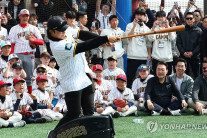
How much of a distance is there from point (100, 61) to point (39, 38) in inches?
61.3

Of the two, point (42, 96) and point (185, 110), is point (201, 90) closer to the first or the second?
point (185, 110)

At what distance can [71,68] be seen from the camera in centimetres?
472

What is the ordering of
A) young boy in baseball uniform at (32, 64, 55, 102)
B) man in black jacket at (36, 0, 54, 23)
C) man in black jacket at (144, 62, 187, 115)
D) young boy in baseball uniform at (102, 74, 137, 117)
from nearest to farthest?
man in black jacket at (144, 62, 187, 115), young boy in baseball uniform at (102, 74, 137, 117), young boy in baseball uniform at (32, 64, 55, 102), man in black jacket at (36, 0, 54, 23)

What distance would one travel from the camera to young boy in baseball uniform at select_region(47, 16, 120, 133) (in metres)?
4.55

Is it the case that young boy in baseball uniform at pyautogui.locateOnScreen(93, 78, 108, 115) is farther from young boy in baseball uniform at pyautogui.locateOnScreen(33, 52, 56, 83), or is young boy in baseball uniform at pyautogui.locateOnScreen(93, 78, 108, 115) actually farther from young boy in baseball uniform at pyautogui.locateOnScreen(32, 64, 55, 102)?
young boy in baseball uniform at pyautogui.locateOnScreen(33, 52, 56, 83)

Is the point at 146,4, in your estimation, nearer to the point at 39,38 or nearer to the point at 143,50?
the point at 143,50

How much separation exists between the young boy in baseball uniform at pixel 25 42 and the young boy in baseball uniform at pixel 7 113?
4.53 feet

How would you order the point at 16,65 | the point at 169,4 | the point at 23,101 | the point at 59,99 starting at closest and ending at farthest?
1. the point at 23,101
2. the point at 16,65
3. the point at 59,99
4. the point at 169,4

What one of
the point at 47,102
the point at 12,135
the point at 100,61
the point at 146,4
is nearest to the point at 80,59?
the point at 12,135

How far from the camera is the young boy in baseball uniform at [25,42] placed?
829cm

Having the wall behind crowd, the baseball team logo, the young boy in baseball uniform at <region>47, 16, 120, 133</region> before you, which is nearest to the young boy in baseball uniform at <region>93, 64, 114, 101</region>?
the baseball team logo

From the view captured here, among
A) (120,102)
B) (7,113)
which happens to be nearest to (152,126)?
(120,102)

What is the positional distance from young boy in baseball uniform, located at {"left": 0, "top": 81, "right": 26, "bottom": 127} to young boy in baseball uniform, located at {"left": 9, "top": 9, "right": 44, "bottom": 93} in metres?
1.38

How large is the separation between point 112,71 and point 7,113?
2.79m
